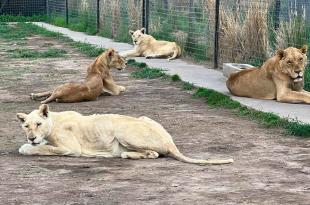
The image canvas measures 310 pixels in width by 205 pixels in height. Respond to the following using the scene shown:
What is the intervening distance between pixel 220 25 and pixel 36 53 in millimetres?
4764

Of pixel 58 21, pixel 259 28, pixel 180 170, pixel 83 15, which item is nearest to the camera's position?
pixel 180 170

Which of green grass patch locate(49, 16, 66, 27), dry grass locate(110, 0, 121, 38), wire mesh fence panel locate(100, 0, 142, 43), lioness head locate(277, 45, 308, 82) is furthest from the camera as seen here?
green grass patch locate(49, 16, 66, 27)

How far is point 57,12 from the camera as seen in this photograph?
27.4 m

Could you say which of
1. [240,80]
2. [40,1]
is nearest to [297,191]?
[240,80]

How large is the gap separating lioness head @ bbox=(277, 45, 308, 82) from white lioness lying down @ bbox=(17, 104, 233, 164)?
349cm

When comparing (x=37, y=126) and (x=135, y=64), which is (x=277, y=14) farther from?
(x=37, y=126)

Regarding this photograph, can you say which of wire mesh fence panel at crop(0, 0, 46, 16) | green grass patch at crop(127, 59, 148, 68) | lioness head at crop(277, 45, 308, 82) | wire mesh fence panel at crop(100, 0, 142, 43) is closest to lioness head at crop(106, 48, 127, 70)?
lioness head at crop(277, 45, 308, 82)

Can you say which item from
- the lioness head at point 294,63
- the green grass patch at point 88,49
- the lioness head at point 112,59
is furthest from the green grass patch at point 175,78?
the green grass patch at point 88,49

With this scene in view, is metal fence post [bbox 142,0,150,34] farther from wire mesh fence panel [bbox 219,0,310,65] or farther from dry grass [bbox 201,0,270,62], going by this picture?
wire mesh fence panel [bbox 219,0,310,65]

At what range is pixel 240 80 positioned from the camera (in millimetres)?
10922

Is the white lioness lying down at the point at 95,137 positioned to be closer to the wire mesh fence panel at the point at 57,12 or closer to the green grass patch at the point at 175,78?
the green grass patch at the point at 175,78

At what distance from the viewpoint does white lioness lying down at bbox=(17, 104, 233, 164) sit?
24.0 feet

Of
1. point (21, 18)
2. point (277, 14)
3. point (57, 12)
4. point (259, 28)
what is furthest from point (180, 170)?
point (21, 18)

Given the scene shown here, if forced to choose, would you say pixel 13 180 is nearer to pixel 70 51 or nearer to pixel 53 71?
pixel 53 71
